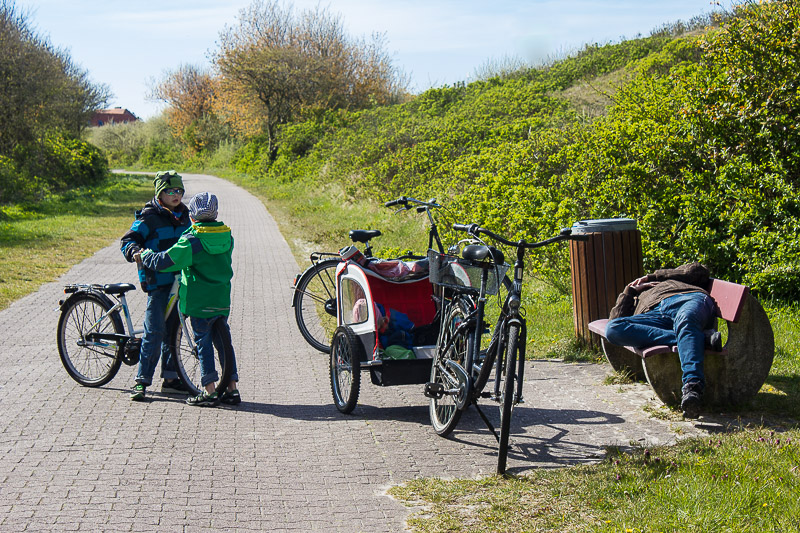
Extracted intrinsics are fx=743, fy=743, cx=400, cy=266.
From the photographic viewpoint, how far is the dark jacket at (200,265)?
5629 millimetres

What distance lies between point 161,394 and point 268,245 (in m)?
11.0

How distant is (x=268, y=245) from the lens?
17.1 meters

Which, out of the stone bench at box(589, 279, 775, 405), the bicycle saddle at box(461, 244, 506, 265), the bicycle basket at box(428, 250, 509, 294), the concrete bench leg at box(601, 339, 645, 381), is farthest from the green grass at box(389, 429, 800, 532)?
the concrete bench leg at box(601, 339, 645, 381)

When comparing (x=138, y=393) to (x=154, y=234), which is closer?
(x=138, y=393)

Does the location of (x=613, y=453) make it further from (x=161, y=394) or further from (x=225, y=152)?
(x=225, y=152)

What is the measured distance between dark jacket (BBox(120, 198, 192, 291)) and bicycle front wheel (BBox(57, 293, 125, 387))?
1.94 ft

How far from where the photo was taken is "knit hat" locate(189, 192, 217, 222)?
5.67 m

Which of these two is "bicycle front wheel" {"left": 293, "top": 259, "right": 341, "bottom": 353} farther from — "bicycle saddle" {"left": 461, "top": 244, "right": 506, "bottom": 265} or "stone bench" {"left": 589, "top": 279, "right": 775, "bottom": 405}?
"stone bench" {"left": 589, "top": 279, "right": 775, "bottom": 405}

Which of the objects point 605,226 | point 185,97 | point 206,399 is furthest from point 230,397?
point 185,97

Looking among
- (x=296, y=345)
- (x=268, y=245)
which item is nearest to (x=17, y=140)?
(x=268, y=245)

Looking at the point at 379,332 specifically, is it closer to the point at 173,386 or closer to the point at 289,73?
the point at 173,386

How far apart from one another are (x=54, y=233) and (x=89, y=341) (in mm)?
13595

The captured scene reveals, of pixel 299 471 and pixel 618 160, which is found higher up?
pixel 618 160

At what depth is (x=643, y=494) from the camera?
12.6ft
